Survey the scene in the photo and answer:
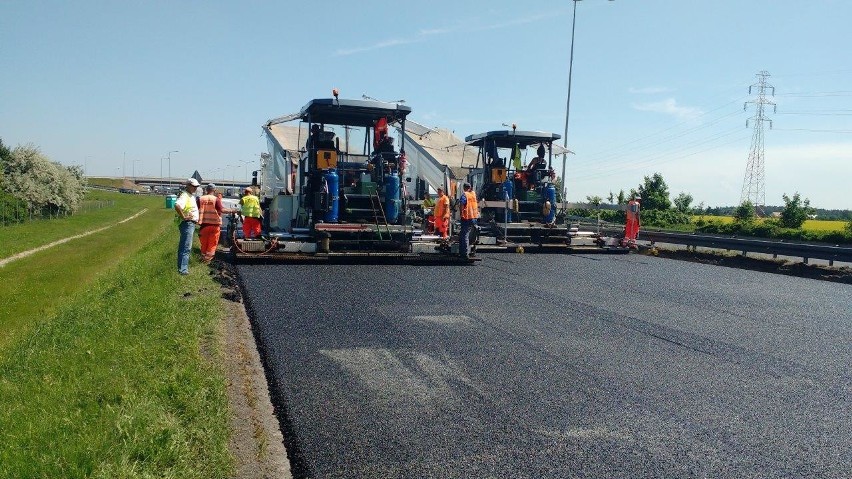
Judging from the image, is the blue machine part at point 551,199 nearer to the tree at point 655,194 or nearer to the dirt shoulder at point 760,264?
the dirt shoulder at point 760,264

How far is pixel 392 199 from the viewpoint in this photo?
13664 millimetres

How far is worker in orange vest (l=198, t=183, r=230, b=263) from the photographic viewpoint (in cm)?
1149

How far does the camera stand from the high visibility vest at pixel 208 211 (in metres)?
11.4

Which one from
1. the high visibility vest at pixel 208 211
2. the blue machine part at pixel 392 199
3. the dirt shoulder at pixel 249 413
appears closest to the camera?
the dirt shoulder at pixel 249 413

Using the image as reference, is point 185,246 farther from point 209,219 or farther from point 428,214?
point 428,214

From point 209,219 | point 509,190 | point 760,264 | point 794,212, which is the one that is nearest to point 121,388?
point 209,219

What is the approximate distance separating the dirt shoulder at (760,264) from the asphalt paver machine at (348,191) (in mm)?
6380

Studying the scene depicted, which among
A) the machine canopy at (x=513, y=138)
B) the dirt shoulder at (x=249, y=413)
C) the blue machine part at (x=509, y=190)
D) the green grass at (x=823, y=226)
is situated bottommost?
the dirt shoulder at (x=249, y=413)

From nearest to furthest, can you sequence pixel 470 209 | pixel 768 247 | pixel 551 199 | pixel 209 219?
pixel 209 219
pixel 470 209
pixel 768 247
pixel 551 199

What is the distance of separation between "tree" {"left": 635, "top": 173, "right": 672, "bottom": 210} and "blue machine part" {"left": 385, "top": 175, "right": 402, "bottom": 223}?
32103mm

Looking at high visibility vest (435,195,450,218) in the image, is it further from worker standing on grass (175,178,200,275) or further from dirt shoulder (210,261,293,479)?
dirt shoulder (210,261,293,479)

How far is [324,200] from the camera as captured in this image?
13156 millimetres

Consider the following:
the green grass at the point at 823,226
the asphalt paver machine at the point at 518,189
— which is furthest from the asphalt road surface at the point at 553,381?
the green grass at the point at 823,226

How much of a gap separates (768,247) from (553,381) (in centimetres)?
1218
